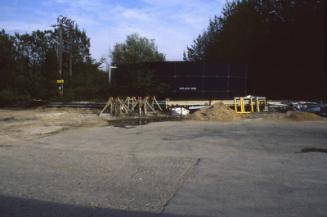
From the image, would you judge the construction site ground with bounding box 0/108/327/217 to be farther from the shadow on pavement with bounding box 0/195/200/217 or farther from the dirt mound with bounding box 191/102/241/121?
the dirt mound with bounding box 191/102/241/121

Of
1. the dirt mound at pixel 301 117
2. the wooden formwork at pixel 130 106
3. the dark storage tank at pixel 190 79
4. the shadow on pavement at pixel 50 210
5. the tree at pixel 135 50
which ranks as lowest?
the shadow on pavement at pixel 50 210

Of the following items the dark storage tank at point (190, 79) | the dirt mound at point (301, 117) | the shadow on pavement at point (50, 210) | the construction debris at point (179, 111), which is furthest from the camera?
the dark storage tank at point (190, 79)

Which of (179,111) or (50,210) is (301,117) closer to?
(179,111)

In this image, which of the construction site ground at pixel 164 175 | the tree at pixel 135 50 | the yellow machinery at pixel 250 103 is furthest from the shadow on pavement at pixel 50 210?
the tree at pixel 135 50

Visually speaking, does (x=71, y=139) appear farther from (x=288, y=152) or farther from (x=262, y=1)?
(x=262, y=1)

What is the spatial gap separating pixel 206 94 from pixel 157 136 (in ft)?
54.3

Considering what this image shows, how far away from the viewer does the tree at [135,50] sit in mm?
72625

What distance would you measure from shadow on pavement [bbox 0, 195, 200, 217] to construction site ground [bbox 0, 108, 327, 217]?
0.01 m

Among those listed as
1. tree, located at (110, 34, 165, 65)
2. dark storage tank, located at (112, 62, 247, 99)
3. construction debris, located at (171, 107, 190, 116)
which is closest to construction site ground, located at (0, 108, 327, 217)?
construction debris, located at (171, 107, 190, 116)

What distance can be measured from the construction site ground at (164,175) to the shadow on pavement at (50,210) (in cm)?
1

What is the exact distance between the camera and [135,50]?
74312mm

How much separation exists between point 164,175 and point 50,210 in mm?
2815

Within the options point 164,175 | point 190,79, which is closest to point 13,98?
point 190,79

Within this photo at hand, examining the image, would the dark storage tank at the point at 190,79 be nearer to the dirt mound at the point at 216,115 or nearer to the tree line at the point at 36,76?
the tree line at the point at 36,76
